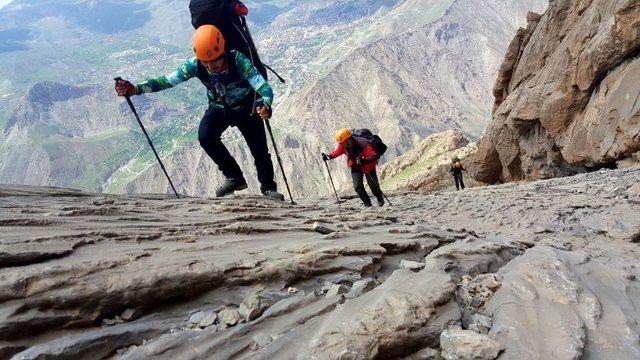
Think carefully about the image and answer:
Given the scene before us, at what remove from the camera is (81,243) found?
6.91 meters

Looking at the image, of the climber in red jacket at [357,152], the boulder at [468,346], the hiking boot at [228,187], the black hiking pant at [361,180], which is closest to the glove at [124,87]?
the hiking boot at [228,187]

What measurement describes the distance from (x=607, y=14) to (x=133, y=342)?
24.9m

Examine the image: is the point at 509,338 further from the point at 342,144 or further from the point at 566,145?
the point at 566,145

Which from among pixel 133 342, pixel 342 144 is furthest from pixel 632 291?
pixel 342 144

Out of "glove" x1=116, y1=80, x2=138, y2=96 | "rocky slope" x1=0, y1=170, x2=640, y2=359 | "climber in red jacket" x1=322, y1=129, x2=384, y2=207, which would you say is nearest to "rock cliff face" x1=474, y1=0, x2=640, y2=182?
"climber in red jacket" x1=322, y1=129, x2=384, y2=207

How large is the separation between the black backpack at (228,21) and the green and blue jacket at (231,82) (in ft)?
2.59

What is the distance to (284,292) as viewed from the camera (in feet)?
22.2

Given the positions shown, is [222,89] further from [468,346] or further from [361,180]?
[468,346]

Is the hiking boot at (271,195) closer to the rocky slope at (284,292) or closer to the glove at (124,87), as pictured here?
the rocky slope at (284,292)

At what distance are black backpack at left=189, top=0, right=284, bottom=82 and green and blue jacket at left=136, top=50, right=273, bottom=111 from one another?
0.79 meters

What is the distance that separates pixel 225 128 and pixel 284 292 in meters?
7.95

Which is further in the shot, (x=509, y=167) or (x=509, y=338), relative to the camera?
(x=509, y=167)

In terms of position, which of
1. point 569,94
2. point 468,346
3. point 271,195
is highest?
point 569,94

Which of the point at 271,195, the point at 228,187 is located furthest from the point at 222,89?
the point at 271,195
